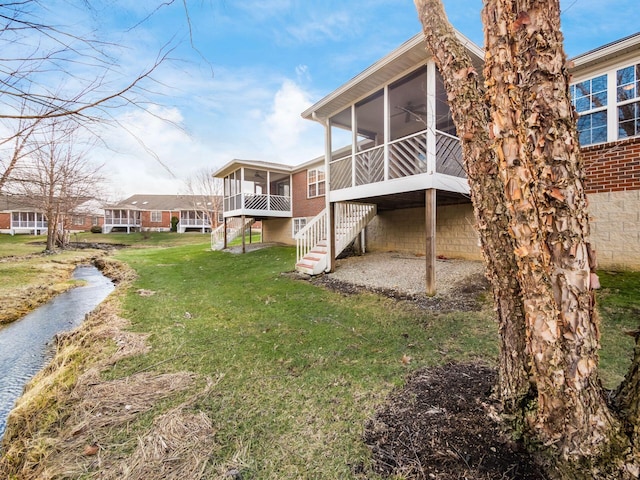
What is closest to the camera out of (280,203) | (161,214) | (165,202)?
(280,203)

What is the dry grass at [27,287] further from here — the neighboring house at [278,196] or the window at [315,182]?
the window at [315,182]

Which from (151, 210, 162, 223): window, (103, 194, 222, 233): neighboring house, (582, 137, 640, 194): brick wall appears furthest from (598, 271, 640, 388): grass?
(151, 210, 162, 223): window

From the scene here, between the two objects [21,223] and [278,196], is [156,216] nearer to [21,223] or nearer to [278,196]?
[21,223]

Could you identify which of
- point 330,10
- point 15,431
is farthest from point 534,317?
point 330,10

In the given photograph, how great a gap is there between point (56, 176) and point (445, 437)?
642 inches

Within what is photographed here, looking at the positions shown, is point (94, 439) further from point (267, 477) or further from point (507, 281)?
point (507, 281)

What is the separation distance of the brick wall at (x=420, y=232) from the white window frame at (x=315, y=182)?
4.80 metres

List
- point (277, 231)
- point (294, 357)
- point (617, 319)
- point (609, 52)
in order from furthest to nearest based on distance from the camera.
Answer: point (277, 231) < point (609, 52) < point (617, 319) < point (294, 357)

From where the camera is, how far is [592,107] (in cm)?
652

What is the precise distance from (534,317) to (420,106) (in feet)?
28.9

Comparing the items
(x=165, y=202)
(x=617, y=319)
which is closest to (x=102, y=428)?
(x=617, y=319)

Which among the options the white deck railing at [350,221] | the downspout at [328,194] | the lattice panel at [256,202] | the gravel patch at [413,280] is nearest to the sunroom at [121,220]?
the lattice panel at [256,202]

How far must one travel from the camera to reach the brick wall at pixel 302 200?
15.6 m

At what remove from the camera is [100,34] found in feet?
7.77
